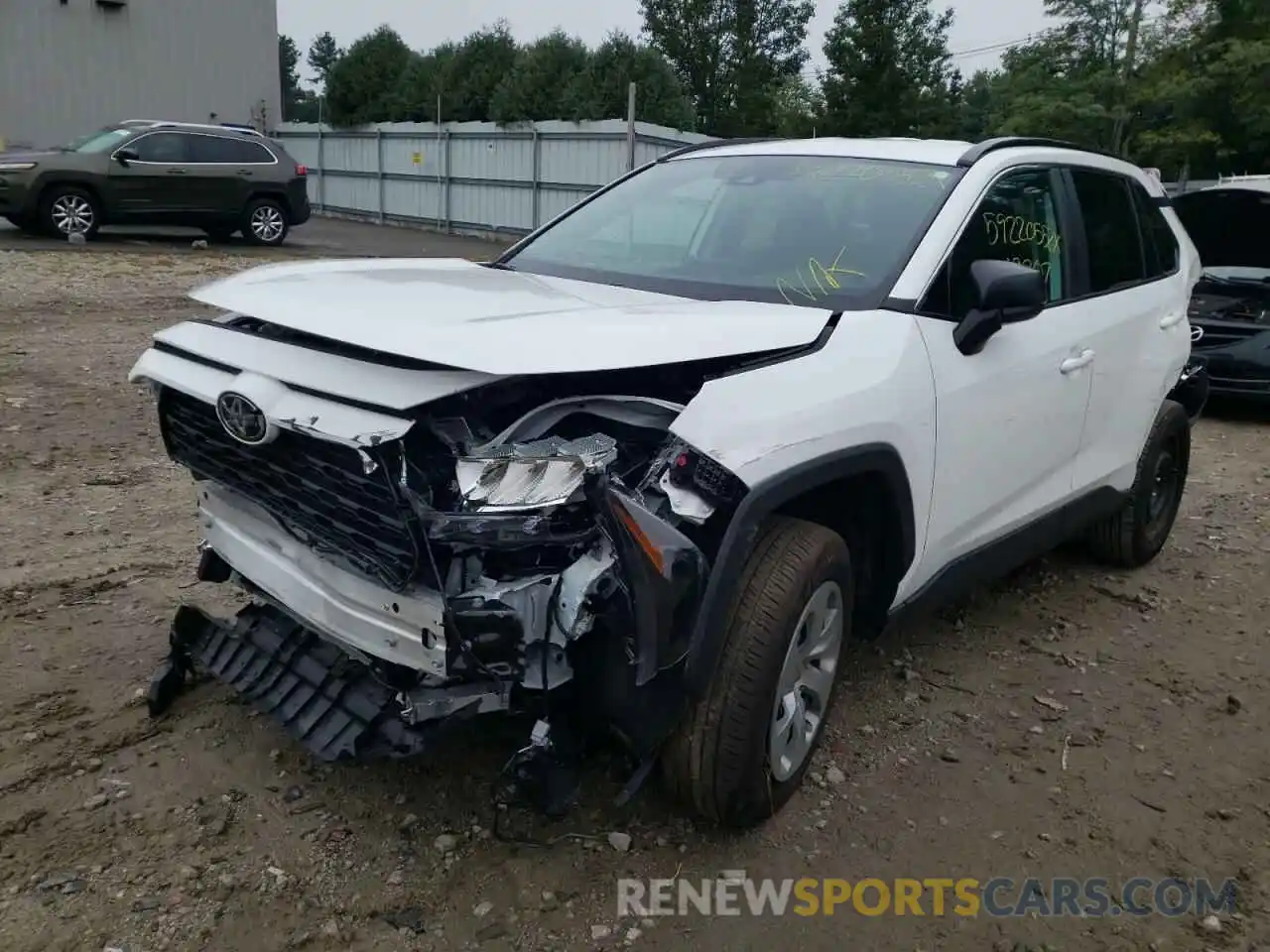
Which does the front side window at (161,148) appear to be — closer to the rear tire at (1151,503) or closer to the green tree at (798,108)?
the rear tire at (1151,503)

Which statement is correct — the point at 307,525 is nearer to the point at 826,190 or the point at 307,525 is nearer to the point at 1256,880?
the point at 826,190

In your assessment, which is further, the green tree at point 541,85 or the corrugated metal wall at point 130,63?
the corrugated metal wall at point 130,63

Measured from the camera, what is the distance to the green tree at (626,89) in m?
19.9

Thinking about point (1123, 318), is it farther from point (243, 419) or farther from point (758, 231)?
point (243, 419)

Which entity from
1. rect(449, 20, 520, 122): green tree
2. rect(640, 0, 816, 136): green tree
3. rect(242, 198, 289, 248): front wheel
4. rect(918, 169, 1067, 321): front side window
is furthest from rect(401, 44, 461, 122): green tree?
rect(918, 169, 1067, 321): front side window

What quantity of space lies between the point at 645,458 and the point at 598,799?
1.03 m

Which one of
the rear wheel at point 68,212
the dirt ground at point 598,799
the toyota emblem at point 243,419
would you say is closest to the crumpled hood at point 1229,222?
the dirt ground at point 598,799

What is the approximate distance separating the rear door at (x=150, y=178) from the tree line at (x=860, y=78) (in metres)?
7.20

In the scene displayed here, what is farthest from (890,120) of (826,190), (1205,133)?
(826,190)

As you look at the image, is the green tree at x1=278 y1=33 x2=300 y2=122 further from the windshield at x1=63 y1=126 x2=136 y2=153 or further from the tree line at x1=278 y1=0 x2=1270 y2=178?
the windshield at x1=63 y1=126 x2=136 y2=153

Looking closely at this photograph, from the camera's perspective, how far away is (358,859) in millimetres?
2707

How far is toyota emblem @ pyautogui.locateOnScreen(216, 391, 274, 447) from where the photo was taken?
2561mm

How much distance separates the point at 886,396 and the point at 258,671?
1844mm

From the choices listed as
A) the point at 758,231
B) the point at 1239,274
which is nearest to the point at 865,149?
the point at 758,231
